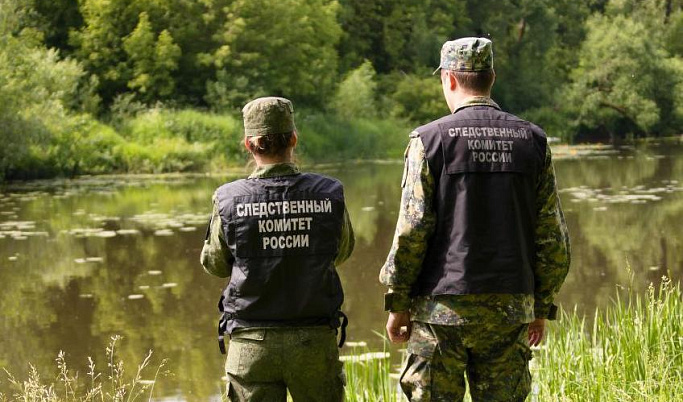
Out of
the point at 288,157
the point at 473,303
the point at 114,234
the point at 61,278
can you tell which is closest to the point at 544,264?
the point at 473,303

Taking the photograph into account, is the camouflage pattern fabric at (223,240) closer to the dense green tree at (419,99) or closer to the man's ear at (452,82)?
the man's ear at (452,82)

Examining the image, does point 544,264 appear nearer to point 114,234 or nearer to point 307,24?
point 114,234

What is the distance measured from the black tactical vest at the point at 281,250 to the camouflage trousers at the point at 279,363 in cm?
4

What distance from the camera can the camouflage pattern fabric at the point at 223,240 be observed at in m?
3.29

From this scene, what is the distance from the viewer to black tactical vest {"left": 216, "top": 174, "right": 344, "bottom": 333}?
3213 mm

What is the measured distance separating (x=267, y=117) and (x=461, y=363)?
3.21 feet

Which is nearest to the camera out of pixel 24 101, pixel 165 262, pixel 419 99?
pixel 165 262

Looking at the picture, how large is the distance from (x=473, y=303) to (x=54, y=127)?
69.9 feet

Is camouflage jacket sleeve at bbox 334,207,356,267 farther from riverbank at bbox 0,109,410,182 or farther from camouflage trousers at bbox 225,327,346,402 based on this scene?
riverbank at bbox 0,109,410,182

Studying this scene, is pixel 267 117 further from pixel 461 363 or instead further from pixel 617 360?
pixel 617 360

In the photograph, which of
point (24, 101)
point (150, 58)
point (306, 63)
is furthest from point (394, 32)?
point (24, 101)

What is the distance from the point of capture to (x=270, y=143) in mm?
3264

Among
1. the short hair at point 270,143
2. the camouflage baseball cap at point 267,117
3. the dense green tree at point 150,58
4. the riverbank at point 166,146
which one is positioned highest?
the dense green tree at point 150,58

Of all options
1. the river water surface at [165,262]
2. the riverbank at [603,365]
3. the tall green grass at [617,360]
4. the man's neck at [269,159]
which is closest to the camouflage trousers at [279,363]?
the man's neck at [269,159]
